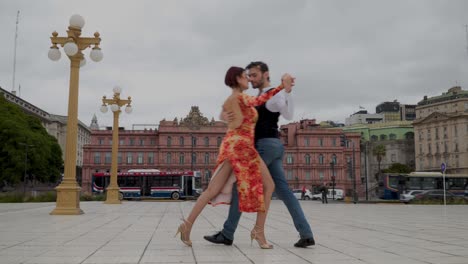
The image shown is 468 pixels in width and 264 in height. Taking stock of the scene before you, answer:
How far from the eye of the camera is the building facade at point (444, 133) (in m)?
79.1

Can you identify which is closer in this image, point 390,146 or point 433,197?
point 433,197

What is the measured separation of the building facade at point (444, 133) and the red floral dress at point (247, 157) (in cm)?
8290

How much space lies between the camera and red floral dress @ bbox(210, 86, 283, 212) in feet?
16.1

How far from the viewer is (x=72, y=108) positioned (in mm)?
12273

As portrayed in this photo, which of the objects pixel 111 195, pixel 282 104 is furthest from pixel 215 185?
pixel 111 195

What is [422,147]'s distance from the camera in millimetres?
87625

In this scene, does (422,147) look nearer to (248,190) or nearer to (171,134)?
(171,134)

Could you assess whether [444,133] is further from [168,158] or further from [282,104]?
[282,104]

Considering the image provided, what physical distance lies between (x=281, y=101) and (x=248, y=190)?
40.0 inches

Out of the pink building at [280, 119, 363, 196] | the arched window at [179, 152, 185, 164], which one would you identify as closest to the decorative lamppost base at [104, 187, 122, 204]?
the arched window at [179, 152, 185, 164]

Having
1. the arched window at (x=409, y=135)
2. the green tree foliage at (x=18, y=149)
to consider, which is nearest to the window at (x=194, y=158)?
the green tree foliage at (x=18, y=149)

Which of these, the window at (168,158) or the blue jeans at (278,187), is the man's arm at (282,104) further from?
the window at (168,158)

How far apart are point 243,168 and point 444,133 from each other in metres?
86.3

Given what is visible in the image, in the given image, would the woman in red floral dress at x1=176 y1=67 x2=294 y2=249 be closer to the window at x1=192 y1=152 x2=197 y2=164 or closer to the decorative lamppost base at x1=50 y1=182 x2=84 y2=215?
the decorative lamppost base at x1=50 y1=182 x2=84 y2=215
